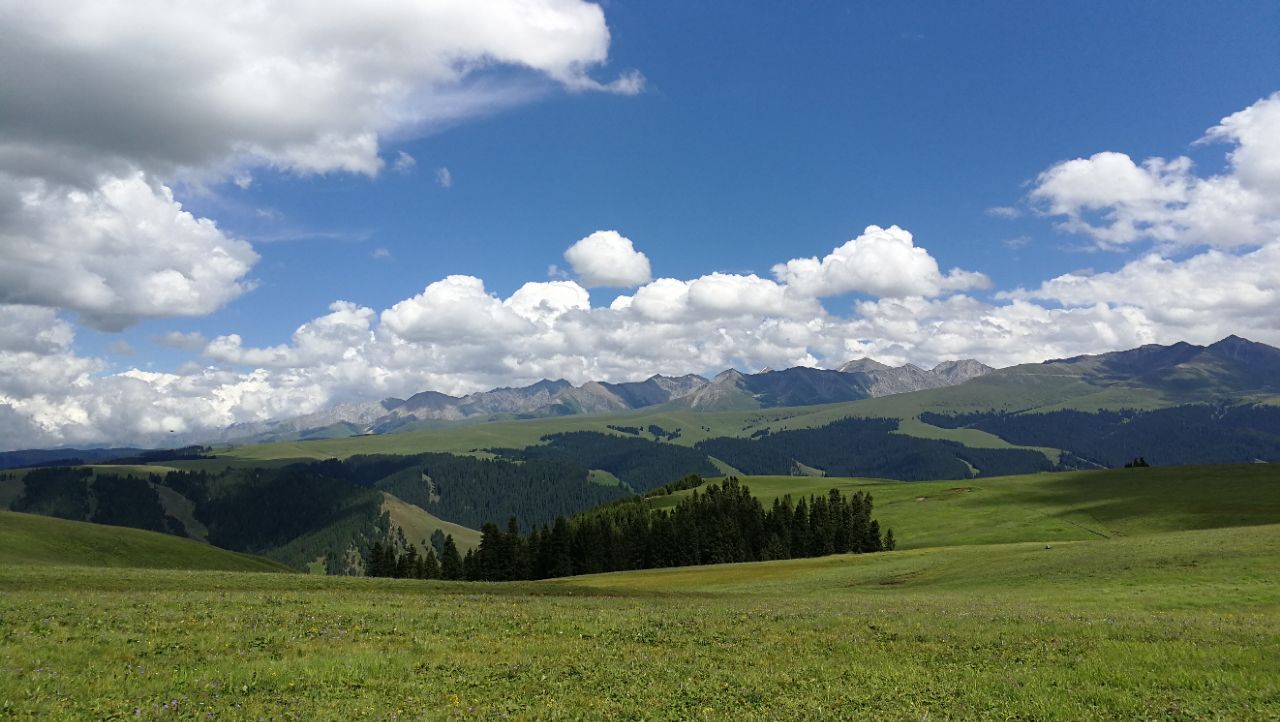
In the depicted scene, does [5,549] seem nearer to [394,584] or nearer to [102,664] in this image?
[394,584]

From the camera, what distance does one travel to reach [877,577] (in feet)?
211

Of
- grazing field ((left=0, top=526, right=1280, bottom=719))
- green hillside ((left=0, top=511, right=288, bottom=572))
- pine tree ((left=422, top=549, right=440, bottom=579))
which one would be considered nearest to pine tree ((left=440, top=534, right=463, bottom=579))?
pine tree ((left=422, top=549, right=440, bottom=579))

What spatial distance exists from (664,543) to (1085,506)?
82.2 metres

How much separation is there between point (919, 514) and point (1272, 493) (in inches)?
2294

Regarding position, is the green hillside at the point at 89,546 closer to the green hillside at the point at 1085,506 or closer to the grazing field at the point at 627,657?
the grazing field at the point at 627,657

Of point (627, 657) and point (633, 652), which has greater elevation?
point (627, 657)

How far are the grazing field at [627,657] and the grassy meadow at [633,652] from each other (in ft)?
0.31

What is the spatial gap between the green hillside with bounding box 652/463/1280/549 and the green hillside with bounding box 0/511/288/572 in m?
116

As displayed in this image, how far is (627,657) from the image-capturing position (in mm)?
21375

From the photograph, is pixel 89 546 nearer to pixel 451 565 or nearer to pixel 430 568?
pixel 451 565

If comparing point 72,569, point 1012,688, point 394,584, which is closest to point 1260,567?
point 1012,688

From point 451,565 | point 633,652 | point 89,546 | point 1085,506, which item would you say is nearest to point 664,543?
point 451,565

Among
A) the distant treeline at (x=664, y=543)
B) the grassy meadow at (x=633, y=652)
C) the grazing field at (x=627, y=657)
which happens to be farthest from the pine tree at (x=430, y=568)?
the grazing field at (x=627, y=657)

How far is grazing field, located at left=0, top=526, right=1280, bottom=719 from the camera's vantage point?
15547 millimetres
